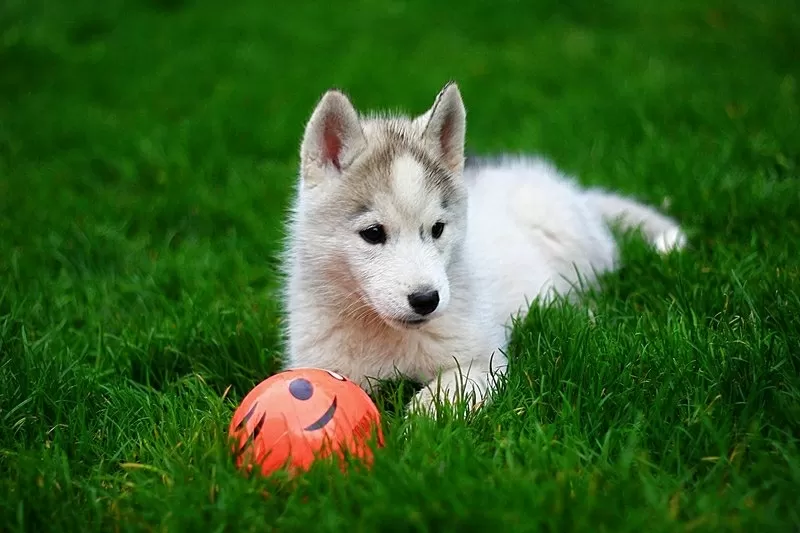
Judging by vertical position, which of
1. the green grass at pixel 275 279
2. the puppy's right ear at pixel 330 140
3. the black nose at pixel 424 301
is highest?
the puppy's right ear at pixel 330 140

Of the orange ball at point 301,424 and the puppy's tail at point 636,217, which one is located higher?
the orange ball at point 301,424

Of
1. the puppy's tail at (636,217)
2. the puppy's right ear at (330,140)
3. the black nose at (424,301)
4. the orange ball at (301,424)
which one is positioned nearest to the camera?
the orange ball at (301,424)

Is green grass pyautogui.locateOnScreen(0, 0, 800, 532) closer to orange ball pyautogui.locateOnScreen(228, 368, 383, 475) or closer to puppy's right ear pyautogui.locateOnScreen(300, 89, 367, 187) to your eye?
orange ball pyautogui.locateOnScreen(228, 368, 383, 475)

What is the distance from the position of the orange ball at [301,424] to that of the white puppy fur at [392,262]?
287 mm

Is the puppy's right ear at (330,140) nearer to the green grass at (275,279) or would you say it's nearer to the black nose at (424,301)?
the black nose at (424,301)

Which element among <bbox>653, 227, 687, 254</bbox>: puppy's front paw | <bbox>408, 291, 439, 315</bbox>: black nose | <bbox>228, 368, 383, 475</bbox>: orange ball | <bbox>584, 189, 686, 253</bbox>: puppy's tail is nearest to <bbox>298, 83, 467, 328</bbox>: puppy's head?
<bbox>408, 291, 439, 315</bbox>: black nose

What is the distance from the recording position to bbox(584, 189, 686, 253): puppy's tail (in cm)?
458

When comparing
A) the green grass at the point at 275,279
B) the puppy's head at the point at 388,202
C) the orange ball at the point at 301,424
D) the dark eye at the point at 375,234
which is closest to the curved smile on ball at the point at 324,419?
the orange ball at the point at 301,424

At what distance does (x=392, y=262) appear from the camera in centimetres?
306

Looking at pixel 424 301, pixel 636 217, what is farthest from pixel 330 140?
pixel 636 217

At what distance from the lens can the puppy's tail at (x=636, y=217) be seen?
4578 mm

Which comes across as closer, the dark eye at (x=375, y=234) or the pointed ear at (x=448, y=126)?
the dark eye at (x=375, y=234)

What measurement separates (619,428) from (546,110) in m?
5.06

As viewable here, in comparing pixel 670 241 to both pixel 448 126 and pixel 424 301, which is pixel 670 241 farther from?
pixel 424 301
